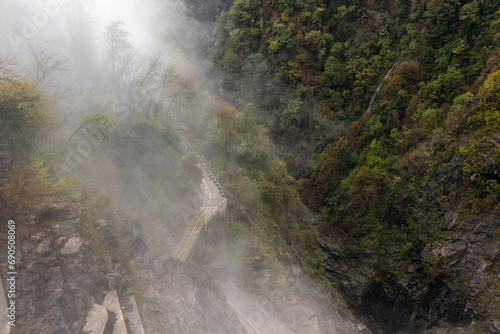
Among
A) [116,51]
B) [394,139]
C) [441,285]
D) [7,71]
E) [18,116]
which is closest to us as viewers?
[18,116]

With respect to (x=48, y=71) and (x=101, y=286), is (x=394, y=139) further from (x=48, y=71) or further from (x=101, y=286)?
(x=48, y=71)

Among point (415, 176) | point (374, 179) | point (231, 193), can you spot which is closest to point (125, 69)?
point (231, 193)

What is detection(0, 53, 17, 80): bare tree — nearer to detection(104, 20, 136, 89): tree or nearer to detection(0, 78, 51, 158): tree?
detection(0, 78, 51, 158): tree

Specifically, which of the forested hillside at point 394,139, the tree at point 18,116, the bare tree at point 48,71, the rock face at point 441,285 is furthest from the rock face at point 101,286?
→ the forested hillside at point 394,139

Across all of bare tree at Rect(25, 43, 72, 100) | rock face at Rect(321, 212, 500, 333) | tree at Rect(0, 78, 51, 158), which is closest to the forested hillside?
rock face at Rect(321, 212, 500, 333)

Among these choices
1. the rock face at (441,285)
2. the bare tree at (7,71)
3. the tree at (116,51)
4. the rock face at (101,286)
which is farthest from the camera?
the tree at (116,51)

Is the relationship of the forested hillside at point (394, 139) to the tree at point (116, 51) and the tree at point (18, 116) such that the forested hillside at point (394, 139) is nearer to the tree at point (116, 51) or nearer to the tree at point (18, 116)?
the tree at point (116, 51)

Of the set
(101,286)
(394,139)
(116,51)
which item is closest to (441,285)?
(394,139)
